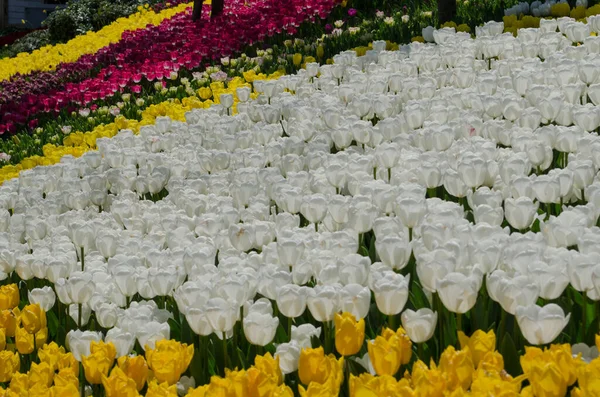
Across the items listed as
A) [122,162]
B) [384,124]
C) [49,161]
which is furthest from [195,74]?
[384,124]

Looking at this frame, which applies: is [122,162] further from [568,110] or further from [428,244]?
[428,244]

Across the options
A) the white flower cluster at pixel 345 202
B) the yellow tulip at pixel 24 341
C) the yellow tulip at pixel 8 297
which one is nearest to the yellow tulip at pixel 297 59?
the white flower cluster at pixel 345 202

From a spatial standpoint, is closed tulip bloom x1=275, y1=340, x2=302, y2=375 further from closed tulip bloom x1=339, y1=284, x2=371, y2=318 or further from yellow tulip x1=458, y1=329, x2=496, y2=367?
yellow tulip x1=458, y1=329, x2=496, y2=367

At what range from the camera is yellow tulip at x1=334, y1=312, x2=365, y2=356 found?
234 centimetres

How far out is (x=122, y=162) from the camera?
5820mm

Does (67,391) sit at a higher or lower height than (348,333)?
lower

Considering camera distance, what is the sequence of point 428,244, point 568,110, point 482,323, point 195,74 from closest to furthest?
1. point 482,323
2. point 428,244
3. point 568,110
4. point 195,74

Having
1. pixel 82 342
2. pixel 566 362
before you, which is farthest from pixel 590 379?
pixel 82 342

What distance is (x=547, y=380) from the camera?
1.90 metres

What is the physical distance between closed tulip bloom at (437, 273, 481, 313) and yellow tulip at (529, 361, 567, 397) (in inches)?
20.4

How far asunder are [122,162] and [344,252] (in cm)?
311

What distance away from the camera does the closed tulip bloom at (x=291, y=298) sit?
8.62 ft

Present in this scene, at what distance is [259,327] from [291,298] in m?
0.15

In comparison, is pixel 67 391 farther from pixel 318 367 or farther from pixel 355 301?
A: pixel 355 301
